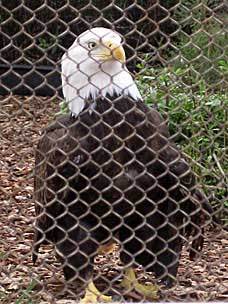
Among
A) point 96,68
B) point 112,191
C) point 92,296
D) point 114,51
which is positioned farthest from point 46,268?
point 114,51

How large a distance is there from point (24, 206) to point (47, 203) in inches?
59.8

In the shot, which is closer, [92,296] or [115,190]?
[115,190]

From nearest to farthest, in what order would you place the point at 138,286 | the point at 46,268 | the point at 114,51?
1. the point at 114,51
2. the point at 138,286
3. the point at 46,268

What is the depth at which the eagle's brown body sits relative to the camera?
3158 millimetres

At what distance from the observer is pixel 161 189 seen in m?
3.28

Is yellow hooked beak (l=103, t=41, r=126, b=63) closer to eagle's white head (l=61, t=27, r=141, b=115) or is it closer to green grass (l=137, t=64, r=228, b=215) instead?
Answer: eagle's white head (l=61, t=27, r=141, b=115)

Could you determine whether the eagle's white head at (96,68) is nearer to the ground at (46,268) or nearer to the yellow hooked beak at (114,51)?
the yellow hooked beak at (114,51)

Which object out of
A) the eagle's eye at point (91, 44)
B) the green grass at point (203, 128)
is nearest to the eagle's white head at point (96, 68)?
the eagle's eye at point (91, 44)

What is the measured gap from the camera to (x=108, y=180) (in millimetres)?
3215

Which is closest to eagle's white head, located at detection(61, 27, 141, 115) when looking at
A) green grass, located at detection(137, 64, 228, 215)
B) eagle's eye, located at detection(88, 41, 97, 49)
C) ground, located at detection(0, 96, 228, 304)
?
eagle's eye, located at detection(88, 41, 97, 49)

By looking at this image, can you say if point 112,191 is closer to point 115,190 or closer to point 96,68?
point 115,190

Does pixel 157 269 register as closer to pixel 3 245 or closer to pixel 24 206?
pixel 3 245

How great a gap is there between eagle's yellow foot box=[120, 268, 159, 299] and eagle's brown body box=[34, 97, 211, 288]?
68 millimetres

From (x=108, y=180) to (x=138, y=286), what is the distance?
1.80ft
